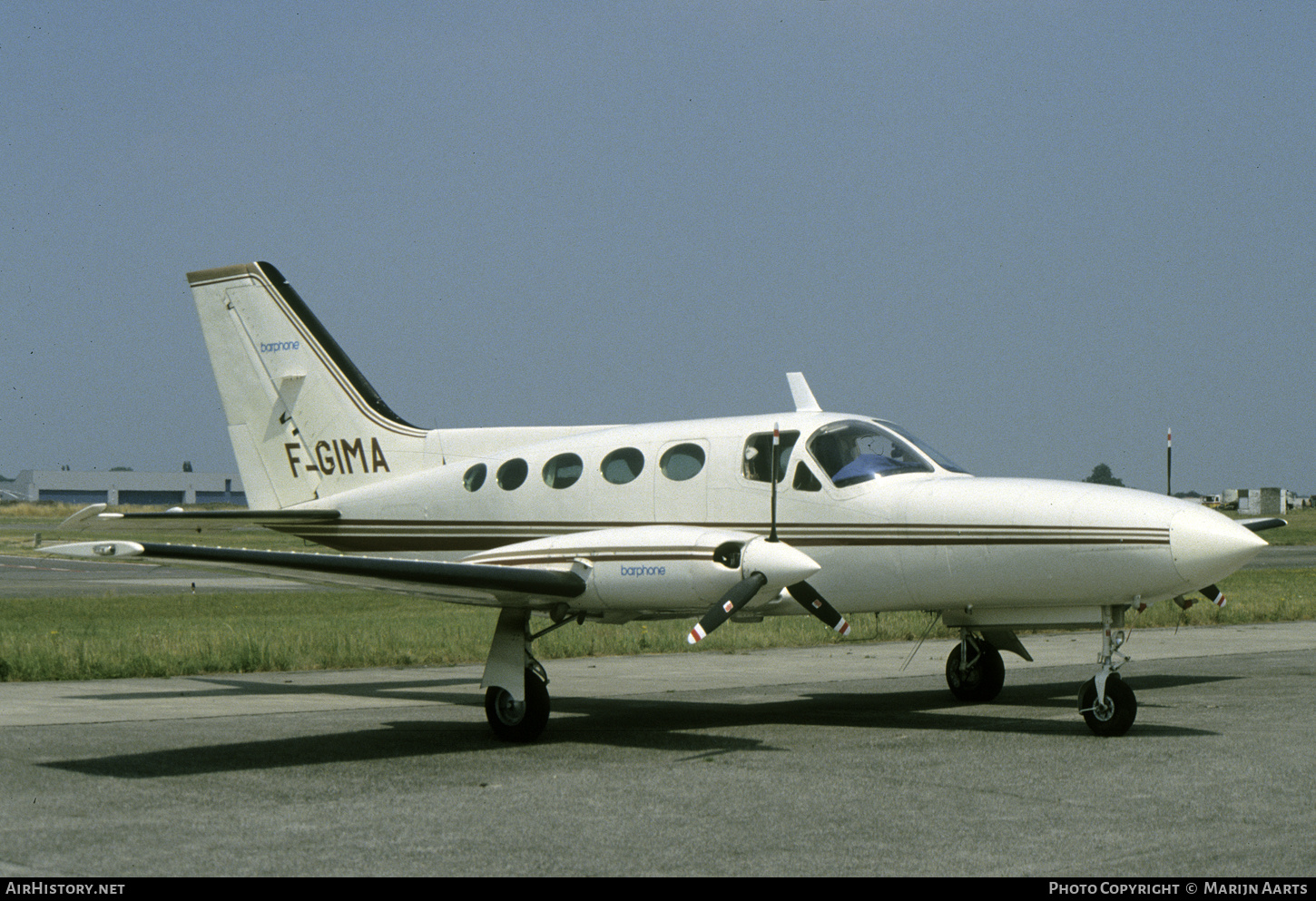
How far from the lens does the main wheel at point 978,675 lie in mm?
14352

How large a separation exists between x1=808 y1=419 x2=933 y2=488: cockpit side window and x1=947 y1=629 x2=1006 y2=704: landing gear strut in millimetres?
2822

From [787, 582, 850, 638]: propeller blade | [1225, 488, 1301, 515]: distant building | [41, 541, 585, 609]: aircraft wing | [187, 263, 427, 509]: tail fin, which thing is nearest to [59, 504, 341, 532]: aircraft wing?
[187, 263, 427, 509]: tail fin

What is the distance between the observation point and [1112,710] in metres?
11.1

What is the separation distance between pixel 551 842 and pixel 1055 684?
10.4 meters

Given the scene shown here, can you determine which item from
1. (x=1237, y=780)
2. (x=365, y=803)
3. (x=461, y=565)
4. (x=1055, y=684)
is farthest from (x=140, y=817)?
(x=1055, y=684)

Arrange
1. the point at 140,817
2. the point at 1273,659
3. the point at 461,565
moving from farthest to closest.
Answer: the point at 1273,659 < the point at 461,565 < the point at 140,817

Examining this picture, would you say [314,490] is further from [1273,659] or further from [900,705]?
[1273,659]

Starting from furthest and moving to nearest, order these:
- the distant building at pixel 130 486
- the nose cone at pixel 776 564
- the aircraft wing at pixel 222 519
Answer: the distant building at pixel 130 486 → the aircraft wing at pixel 222 519 → the nose cone at pixel 776 564

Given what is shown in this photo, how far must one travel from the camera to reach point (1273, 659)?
18.5 meters

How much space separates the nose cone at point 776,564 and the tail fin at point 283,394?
604cm

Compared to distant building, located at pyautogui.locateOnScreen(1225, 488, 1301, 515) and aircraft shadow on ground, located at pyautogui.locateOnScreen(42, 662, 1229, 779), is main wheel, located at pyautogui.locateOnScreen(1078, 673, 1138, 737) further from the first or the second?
distant building, located at pyautogui.locateOnScreen(1225, 488, 1301, 515)

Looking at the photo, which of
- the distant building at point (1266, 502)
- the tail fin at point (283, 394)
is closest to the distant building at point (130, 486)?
the distant building at point (1266, 502)

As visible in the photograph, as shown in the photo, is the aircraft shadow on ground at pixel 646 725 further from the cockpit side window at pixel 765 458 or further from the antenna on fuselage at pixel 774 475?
the cockpit side window at pixel 765 458

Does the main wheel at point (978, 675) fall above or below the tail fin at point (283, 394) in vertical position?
below
